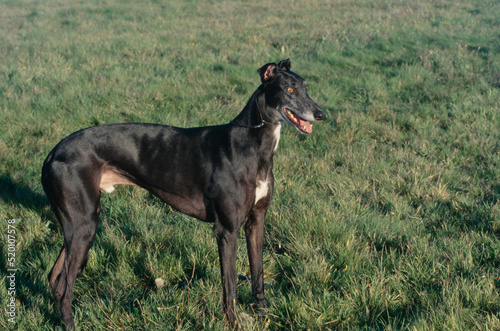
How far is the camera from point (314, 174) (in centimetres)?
514

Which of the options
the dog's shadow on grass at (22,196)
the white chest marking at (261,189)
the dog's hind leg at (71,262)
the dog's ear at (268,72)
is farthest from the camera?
the dog's shadow on grass at (22,196)

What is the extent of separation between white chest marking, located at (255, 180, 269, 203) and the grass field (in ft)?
2.27

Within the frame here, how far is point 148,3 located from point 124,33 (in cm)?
631

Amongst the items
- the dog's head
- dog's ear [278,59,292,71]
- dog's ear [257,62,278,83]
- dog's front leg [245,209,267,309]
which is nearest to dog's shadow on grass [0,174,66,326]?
dog's front leg [245,209,267,309]

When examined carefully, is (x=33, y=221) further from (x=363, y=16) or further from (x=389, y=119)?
(x=363, y=16)

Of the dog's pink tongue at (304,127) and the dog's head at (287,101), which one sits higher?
the dog's head at (287,101)

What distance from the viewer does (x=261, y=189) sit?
3057 millimetres

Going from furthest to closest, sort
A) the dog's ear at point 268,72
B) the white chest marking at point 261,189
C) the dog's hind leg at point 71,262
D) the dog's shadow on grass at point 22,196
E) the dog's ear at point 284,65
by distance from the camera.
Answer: the dog's shadow on grass at point 22,196 < the dog's ear at point 284,65 < the dog's ear at point 268,72 < the white chest marking at point 261,189 < the dog's hind leg at point 71,262

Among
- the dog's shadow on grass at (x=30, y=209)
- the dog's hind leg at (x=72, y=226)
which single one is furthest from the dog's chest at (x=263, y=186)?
the dog's shadow on grass at (x=30, y=209)

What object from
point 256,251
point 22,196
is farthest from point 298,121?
point 22,196

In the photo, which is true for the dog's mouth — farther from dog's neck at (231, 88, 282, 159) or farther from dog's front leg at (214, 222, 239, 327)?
dog's front leg at (214, 222, 239, 327)

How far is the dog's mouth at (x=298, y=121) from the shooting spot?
3.10 meters

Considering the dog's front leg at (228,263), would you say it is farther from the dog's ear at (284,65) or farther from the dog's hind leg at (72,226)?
the dog's ear at (284,65)

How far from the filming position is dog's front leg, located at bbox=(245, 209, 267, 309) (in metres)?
3.20
